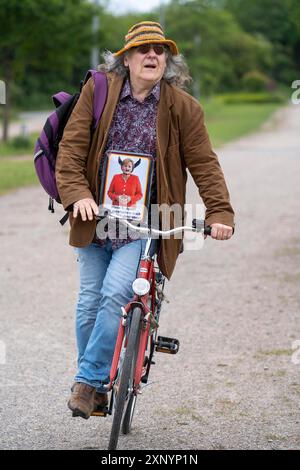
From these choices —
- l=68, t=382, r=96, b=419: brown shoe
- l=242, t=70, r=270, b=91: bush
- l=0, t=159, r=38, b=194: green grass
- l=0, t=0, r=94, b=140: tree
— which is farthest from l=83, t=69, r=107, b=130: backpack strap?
l=242, t=70, r=270, b=91: bush

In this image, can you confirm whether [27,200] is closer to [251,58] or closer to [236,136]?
[236,136]

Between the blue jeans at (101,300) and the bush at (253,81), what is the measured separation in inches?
2943

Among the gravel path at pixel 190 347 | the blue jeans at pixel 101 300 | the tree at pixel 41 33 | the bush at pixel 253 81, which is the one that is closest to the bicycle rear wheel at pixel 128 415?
the gravel path at pixel 190 347

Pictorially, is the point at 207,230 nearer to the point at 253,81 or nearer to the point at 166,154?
the point at 166,154

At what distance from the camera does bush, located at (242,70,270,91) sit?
254ft

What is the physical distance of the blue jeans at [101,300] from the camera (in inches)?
156

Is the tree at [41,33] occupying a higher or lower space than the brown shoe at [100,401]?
higher

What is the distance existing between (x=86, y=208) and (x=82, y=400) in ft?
2.85

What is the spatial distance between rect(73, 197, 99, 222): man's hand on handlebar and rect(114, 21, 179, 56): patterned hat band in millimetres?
712

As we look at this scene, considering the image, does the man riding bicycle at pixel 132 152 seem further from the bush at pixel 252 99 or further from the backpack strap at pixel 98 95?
the bush at pixel 252 99

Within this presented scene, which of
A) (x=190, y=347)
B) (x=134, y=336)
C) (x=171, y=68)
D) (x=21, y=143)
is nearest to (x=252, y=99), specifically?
(x=21, y=143)
